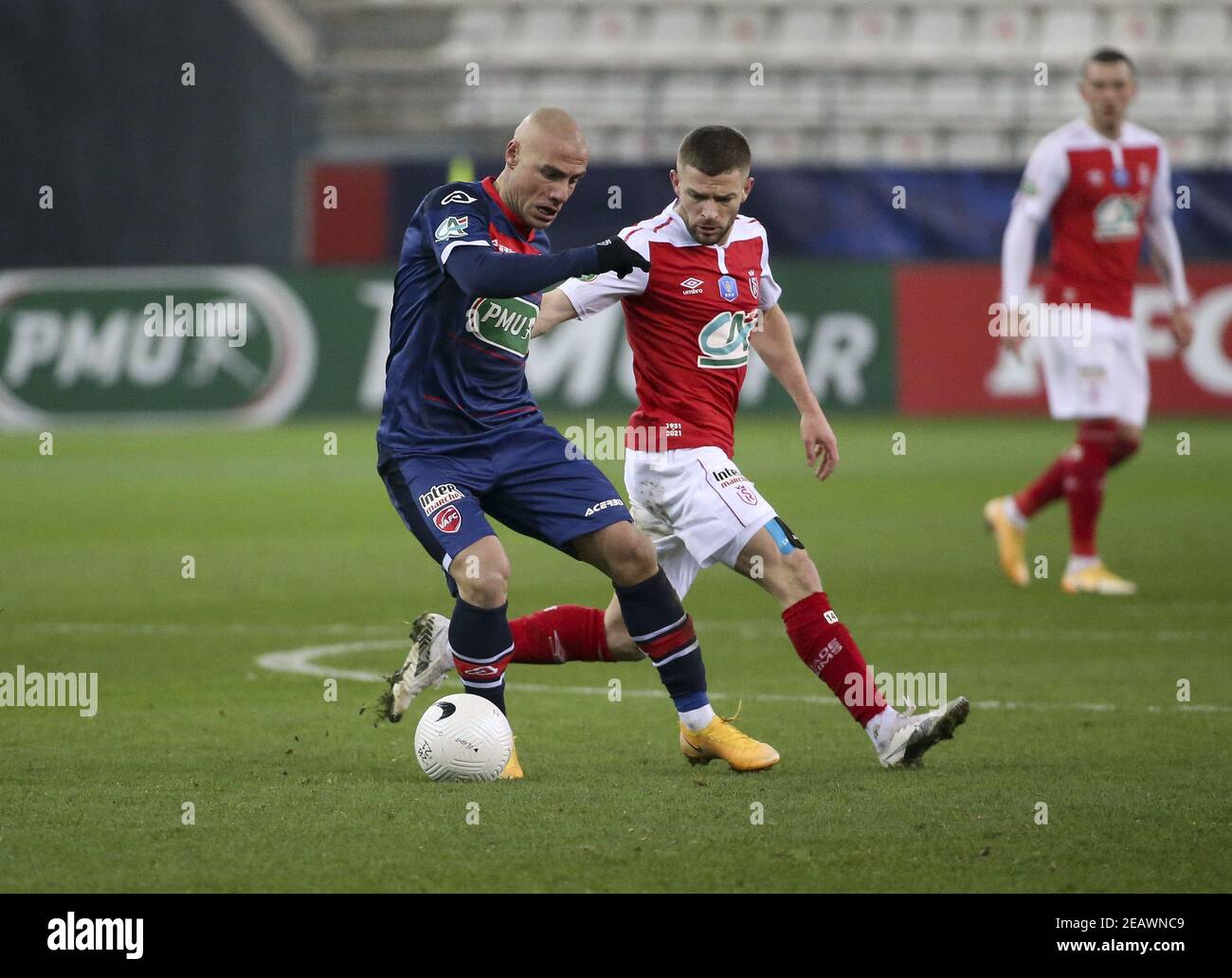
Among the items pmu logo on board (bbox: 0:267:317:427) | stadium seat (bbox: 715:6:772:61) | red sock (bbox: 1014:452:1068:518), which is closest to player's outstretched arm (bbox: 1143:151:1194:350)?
red sock (bbox: 1014:452:1068:518)

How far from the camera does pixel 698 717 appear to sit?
5.71 meters

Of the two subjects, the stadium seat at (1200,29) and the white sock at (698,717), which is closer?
the white sock at (698,717)

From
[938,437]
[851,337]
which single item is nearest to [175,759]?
[938,437]

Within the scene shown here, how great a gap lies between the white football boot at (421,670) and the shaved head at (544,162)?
138cm

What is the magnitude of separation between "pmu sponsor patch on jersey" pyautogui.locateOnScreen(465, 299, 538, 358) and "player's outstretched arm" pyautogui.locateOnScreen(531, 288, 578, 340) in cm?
18

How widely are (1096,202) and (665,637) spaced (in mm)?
5487

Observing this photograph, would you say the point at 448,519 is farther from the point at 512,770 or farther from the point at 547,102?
the point at 547,102

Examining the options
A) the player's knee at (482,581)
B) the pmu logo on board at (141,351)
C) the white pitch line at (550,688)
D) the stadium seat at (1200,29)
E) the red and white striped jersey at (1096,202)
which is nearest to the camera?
the player's knee at (482,581)

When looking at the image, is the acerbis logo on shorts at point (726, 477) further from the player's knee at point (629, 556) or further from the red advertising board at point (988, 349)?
the red advertising board at point (988, 349)

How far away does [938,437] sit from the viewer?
20172mm

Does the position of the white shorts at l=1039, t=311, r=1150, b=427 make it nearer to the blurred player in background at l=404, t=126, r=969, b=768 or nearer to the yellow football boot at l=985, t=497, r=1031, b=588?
the yellow football boot at l=985, t=497, r=1031, b=588

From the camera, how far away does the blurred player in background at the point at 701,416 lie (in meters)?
5.83

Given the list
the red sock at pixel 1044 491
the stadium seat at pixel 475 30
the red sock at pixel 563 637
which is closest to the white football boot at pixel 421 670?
the red sock at pixel 563 637

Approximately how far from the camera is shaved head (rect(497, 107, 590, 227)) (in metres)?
5.51
